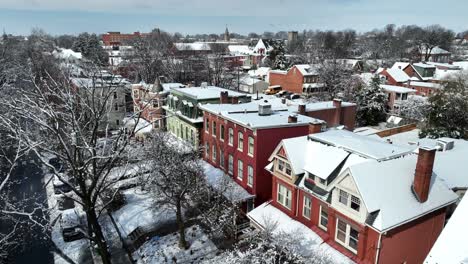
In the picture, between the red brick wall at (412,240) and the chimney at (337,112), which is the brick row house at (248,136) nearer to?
the chimney at (337,112)

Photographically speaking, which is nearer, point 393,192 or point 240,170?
point 393,192

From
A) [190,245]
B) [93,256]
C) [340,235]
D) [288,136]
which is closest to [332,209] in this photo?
[340,235]

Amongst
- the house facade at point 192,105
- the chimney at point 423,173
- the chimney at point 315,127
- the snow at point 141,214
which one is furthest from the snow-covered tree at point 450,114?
the snow at point 141,214

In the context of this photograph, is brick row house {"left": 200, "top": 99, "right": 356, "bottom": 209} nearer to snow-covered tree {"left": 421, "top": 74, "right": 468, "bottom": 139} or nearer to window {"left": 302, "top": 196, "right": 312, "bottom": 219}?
window {"left": 302, "top": 196, "right": 312, "bottom": 219}

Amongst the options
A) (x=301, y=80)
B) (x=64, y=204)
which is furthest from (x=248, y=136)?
(x=301, y=80)

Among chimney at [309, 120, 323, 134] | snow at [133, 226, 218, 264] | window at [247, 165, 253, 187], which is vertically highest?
chimney at [309, 120, 323, 134]

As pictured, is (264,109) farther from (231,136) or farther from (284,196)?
(284,196)

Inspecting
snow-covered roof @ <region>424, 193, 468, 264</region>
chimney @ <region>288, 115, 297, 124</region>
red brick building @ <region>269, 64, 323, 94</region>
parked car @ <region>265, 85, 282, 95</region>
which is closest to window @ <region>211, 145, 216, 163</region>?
chimney @ <region>288, 115, 297, 124</region>
